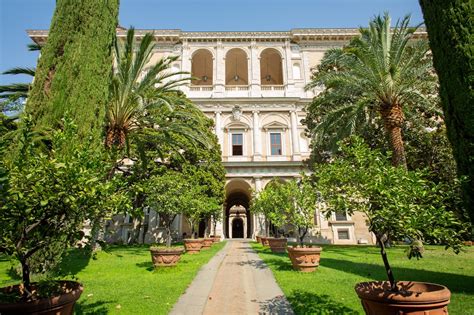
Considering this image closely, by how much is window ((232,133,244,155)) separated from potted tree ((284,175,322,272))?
16.4 meters

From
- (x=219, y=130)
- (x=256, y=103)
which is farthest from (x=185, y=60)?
(x=256, y=103)

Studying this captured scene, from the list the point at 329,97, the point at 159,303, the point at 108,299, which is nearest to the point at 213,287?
the point at 159,303

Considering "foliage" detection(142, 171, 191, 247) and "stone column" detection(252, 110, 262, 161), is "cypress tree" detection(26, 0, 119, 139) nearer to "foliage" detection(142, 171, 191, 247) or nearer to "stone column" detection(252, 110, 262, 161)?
"foliage" detection(142, 171, 191, 247)

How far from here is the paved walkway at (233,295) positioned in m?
4.86

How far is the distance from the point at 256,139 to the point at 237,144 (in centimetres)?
197

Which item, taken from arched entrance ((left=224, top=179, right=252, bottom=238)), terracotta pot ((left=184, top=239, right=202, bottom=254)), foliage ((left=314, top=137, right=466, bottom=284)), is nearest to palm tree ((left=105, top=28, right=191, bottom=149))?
terracotta pot ((left=184, top=239, right=202, bottom=254))

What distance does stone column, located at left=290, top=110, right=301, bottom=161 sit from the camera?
27453 mm

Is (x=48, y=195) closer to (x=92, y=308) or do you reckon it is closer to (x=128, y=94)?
(x=92, y=308)

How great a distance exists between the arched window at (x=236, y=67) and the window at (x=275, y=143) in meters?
8.77

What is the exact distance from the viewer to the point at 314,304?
4996 millimetres

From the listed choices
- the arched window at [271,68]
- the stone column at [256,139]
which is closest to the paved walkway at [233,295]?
the stone column at [256,139]

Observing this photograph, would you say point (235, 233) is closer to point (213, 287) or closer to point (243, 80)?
point (243, 80)

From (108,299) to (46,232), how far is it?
279 centimetres

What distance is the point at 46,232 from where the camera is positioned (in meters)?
3.36
